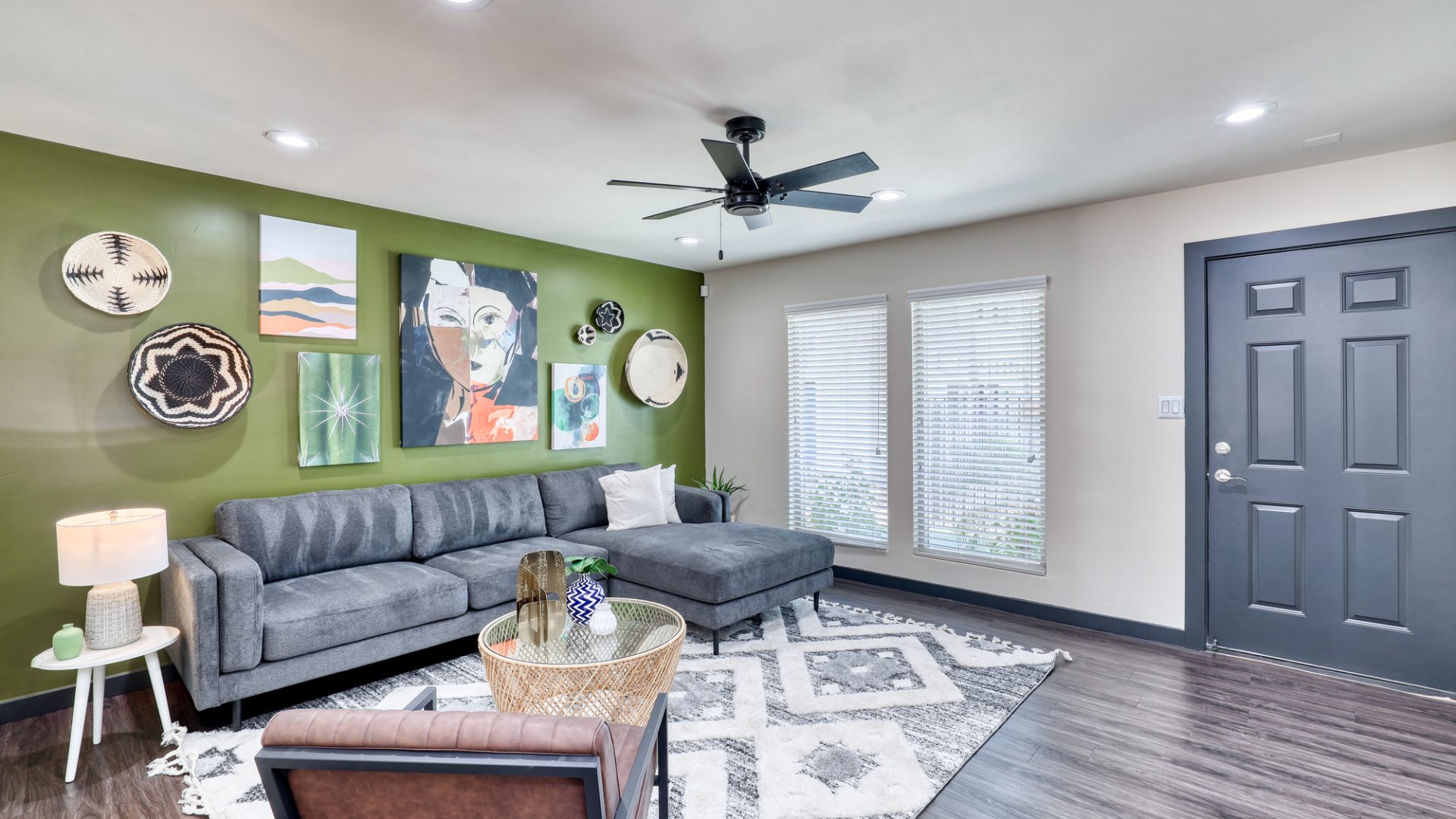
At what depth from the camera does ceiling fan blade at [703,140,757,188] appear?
234 cm

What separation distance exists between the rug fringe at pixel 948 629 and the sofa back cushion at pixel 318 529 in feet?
8.53

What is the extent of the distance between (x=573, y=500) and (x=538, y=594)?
1936 millimetres

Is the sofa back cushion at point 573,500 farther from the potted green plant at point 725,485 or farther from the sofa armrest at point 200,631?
the sofa armrest at point 200,631

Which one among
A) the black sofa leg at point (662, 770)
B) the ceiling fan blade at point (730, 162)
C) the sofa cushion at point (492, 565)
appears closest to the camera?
the black sofa leg at point (662, 770)

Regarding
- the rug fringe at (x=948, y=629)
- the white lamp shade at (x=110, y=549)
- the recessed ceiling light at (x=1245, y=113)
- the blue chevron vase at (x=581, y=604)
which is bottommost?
the rug fringe at (x=948, y=629)

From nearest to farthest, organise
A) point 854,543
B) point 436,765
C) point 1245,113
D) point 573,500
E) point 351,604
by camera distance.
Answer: point 436,765
point 1245,113
point 351,604
point 573,500
point 854,543

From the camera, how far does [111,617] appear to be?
255 cm

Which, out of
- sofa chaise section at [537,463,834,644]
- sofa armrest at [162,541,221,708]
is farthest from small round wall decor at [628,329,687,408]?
sofa armrest at [162,541,221,708]

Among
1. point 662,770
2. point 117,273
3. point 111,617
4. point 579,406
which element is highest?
point 117,273

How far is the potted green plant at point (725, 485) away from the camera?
5532mm

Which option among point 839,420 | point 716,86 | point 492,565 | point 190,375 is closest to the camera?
point 716,86

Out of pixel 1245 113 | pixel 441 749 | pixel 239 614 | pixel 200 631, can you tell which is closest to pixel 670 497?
pixel 239 614

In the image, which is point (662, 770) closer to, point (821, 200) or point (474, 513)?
point (821, 200)

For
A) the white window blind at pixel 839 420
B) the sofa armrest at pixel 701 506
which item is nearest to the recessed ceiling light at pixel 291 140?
the sofa armrest at pixel 701 506
